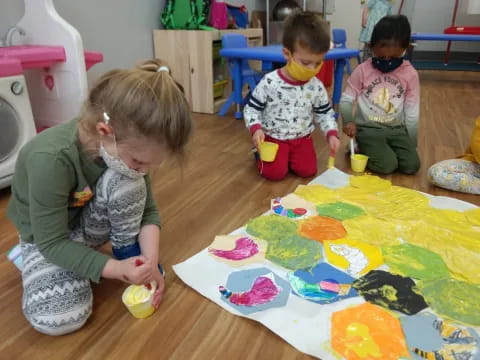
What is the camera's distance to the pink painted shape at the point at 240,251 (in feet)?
2.83

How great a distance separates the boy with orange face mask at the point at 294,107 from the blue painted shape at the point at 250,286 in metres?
Result: 0.54

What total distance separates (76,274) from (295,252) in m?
0.47

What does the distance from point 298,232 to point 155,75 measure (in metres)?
0.57

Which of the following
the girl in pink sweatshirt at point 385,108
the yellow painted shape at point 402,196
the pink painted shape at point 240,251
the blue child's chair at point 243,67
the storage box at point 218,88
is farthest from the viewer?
the storage box at point 218,88

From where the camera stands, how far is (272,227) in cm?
98

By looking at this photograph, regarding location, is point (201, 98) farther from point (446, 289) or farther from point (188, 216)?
point (446, 289)

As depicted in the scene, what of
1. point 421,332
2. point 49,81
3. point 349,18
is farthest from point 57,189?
point 349,18

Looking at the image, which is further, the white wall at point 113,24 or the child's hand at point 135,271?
the white wall at point 113,24

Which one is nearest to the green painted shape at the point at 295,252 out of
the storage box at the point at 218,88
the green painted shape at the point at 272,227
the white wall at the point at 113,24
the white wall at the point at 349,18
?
the green painted shape at the point at 272,227

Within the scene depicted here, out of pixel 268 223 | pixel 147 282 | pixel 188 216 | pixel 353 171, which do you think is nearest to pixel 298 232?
pixel 268 223

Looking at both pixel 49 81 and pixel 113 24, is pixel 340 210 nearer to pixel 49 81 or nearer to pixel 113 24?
pixel 49 81

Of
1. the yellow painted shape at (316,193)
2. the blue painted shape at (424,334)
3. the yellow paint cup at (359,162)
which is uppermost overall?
the yellow paint cup at (359,162)

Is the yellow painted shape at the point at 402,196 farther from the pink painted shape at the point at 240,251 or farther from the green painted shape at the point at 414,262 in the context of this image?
the pink painted shape at the point at 240,251

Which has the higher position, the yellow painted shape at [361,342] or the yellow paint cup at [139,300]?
the yellow paint cup at [139,300]
